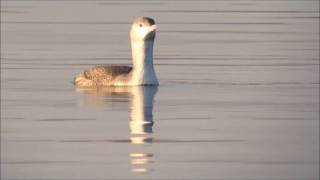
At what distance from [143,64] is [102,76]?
730 millimetres

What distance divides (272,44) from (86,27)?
22.5ft

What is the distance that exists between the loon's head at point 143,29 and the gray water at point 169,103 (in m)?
0.91

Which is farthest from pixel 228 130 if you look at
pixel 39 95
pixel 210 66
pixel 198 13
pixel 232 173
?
pixel 198 13

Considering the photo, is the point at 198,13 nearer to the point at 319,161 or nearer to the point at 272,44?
the point at 272,44

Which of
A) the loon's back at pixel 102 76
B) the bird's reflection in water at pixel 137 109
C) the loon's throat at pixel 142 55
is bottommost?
the bird's reflection in water at pixel 137 109

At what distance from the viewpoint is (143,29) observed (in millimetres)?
28344

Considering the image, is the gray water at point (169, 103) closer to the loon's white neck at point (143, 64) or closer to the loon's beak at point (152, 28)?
the loon's white neck at point (143, 64)

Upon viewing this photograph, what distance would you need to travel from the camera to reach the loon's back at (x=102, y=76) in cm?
2825

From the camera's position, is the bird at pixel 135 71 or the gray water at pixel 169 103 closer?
the gray water at pixel 169 103

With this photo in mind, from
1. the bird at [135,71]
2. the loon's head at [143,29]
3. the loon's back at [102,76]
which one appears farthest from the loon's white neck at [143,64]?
the loon's back at [102,76]

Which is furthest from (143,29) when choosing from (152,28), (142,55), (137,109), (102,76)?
(137,109)

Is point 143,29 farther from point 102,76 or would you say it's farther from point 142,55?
point 102,76

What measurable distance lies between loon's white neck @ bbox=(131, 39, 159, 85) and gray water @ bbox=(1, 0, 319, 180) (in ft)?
0.88

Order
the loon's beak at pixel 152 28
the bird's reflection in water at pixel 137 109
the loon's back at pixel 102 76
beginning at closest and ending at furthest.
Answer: the bird's reflection in water at pixel 137 109
the loon's beak at pixel 152 28
the loon's back at pixel 102 76
